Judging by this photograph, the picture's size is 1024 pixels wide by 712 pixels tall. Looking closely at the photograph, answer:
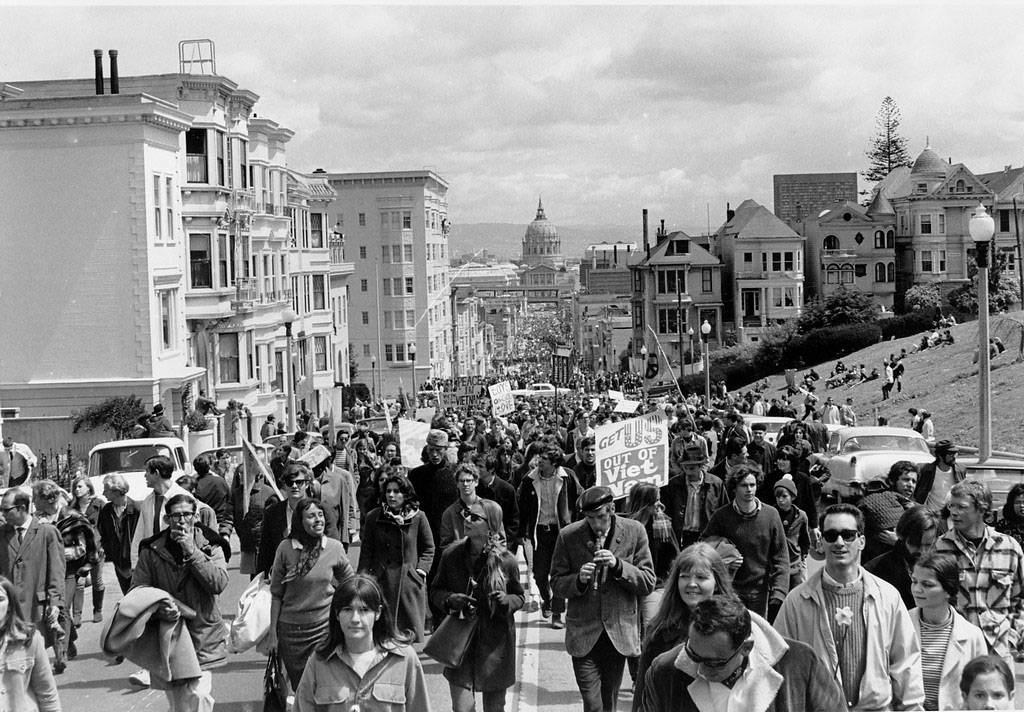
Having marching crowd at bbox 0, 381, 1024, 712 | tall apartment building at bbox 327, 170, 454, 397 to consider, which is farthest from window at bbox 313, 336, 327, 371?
marching crowd at bbox 0, 381, 1024, 712

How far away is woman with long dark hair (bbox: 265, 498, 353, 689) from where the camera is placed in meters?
8.83

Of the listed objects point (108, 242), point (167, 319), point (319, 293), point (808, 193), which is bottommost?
point (167, 319)

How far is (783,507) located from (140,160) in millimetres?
28067

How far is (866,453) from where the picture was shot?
20.7 m

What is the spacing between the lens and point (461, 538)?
378 inches

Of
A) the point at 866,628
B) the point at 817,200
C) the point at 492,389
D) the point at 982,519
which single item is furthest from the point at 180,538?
the point at 817,200

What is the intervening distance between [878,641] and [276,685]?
13.3ft

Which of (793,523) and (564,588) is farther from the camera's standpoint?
(793,523)

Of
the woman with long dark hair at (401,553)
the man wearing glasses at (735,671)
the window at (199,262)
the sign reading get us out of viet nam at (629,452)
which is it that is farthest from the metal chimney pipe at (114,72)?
the man wearing glasses at (735,671)

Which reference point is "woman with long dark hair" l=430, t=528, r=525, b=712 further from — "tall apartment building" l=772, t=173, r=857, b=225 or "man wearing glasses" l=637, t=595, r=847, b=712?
"tall apartment building" l=772, t=173, r=857, b=225

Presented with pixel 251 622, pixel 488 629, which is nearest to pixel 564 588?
pixel 488 629

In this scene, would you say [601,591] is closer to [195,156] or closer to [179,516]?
[179,516]

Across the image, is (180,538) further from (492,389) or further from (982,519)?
(492,389)

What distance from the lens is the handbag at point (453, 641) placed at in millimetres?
8602
